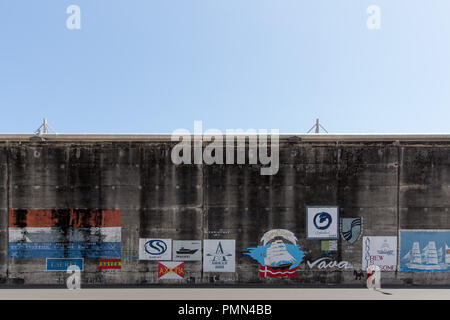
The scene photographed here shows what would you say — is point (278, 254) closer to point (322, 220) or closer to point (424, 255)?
point (322, 220)

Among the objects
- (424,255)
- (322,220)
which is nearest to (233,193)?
(322,220)

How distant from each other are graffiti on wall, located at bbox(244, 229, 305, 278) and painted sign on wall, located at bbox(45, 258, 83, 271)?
24.6 feet

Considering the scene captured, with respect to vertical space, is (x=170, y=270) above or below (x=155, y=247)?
below

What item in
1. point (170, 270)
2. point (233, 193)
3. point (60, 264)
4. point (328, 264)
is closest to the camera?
point (60, 264)

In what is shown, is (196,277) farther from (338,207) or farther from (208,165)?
(338,207)

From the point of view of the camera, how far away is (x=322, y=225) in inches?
474

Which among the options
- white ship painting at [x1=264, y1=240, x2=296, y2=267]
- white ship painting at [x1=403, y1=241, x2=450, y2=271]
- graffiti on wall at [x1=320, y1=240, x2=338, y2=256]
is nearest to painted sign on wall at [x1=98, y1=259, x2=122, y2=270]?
white ship painting at [x1=264, y1=240, x2=296, y2=267]

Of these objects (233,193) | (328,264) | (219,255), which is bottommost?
(328,264)

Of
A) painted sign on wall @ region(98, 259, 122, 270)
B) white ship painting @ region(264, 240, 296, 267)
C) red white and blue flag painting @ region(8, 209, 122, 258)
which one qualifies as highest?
red white and blue flag painting @ region(8, 209, 122, 258)

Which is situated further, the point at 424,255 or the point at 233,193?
the point at 233,193

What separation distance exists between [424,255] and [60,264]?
1609 centimetres

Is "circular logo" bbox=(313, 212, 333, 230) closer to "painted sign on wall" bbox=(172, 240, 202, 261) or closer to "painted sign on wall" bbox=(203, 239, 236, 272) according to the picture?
"painted sign on wall" bbox=(203, 239, 236, 272)

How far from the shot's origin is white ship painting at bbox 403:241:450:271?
12.0 m

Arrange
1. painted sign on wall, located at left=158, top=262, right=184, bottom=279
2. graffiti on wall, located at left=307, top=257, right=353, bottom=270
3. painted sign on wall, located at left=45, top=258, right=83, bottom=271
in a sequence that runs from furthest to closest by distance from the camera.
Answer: graffiti on wall, located at left=307, top=257, right=353, bottom=270, painted sign on wall, located at left=158, top=262, right=184, bottom=279, painted sign on wall, located at left=45, top=258, right=83, bottom=271
